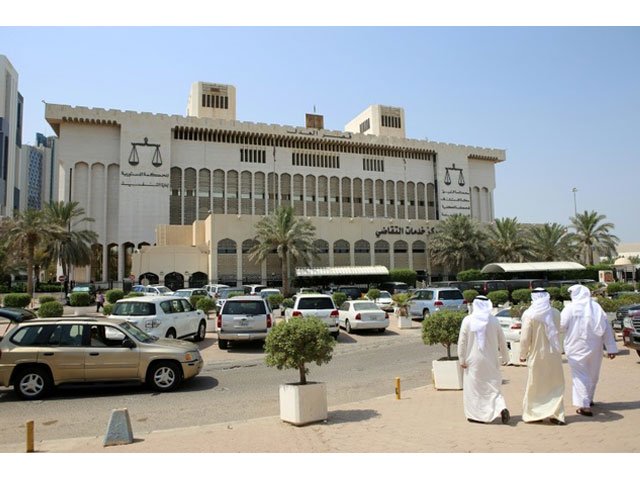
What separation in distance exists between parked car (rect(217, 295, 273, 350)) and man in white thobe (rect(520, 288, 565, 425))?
9.71m

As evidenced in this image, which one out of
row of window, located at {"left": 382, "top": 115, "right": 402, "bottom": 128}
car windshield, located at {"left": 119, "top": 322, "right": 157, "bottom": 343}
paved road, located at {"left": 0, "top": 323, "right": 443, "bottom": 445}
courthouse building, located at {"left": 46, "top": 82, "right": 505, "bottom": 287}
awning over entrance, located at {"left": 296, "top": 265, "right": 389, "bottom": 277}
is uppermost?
row of window, located at {"left": 382, "top": 115, "right": 402, "bottom": 128}

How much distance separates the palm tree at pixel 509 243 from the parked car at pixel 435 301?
34.1 metres

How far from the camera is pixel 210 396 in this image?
9.13m

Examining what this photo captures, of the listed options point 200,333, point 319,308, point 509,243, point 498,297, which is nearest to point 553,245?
point 509,243

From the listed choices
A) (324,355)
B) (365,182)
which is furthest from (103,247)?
(324,355)

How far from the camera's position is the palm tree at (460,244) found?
54.0 meters

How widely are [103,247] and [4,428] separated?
2332 inches

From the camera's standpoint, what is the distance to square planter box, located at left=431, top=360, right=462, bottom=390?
8.77m

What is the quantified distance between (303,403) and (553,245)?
53527 millimetres

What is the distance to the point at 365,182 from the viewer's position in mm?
74500

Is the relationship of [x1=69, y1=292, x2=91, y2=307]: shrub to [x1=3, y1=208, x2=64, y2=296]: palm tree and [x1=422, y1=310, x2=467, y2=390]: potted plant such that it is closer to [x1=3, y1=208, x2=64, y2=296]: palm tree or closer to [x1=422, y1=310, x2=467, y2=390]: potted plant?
[x1=3, y1=208, x2=64, y2=296]: palm tree

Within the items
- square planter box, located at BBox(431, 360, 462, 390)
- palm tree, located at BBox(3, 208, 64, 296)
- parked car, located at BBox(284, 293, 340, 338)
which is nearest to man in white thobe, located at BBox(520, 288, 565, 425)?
square planter box, located at BBox(431, 360, 462, 390)

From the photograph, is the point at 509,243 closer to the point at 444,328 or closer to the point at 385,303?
the point at 385,303

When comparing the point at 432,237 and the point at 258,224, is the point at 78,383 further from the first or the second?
the point at 432,237
